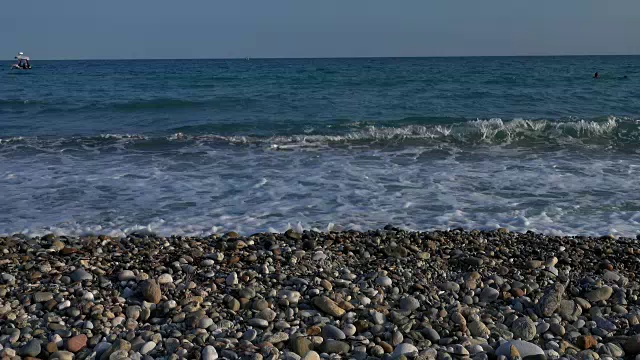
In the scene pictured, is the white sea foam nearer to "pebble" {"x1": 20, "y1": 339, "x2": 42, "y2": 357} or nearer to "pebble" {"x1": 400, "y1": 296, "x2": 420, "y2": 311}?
"pebble" {"x1": 400, "y1": 296, "x2": 420, "y2": 311}

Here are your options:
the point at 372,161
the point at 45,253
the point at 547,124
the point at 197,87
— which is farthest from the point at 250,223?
the point at 197,87

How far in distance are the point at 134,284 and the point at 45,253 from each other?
126cm

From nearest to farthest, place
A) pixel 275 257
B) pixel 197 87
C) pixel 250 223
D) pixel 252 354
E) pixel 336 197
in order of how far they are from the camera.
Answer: pixel 252 354, pixel 275 257, pixel 250 223, pixel 336 197, pixel 197 87

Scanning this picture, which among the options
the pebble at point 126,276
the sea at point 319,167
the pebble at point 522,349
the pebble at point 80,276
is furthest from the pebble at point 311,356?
the sea at point 319,167

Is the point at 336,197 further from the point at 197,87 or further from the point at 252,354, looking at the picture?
the point at 197,87

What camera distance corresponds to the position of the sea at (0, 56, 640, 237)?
6570 millimetres

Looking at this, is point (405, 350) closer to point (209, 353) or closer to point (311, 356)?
point (311, 356)

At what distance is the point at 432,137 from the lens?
13000 millimetres

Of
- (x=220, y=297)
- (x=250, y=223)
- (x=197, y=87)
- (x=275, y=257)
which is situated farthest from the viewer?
(x=197, y=87)

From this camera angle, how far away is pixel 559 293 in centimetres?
415

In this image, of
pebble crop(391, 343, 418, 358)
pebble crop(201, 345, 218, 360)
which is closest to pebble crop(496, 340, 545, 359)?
pebble crop(391, 343, 418, 358)

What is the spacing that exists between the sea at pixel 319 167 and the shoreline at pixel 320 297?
887mm

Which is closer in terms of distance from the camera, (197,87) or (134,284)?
(134,284)

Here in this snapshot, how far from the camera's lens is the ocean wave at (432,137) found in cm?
1229
